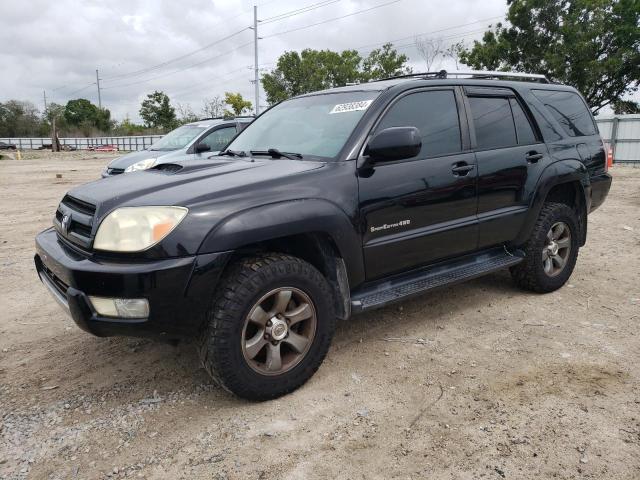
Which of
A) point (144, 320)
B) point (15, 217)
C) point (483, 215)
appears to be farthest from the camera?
point (15, 217)

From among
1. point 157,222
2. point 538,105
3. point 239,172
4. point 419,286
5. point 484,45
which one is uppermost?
point 484,45

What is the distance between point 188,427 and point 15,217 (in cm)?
775

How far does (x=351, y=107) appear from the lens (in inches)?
132

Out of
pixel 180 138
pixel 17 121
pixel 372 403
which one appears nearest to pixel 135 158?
pixel 180 138

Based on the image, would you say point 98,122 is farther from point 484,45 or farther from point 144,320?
point 144,320

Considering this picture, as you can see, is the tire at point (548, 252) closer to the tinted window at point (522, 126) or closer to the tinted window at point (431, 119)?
the tinted window at point (522, 126)

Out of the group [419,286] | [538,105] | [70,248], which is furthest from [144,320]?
[538,105]

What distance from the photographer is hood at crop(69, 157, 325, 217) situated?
2.55m

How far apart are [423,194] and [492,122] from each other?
1077mm

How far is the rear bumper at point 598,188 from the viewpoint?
15.1ft

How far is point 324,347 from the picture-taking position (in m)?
2.87

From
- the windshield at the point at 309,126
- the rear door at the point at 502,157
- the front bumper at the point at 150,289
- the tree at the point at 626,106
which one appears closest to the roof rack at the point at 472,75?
the rear door at the point at 502,157

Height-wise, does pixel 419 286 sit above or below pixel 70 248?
below

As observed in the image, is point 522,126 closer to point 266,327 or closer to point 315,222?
point 315,222
